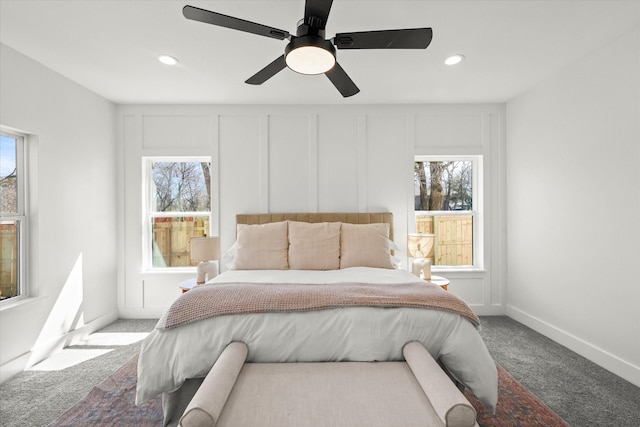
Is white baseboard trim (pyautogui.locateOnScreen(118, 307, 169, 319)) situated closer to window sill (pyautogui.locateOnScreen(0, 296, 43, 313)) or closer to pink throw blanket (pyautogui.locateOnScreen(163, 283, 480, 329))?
window sill (pyautogui.locateOnScreen(0, 296, 43, 313))

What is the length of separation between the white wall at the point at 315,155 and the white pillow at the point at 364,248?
0.62m

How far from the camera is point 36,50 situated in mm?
2592

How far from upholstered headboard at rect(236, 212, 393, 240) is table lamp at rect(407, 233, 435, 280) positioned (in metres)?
0.41

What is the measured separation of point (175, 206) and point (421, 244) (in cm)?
297

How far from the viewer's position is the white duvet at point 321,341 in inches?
69.3

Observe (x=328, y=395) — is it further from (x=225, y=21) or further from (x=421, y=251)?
(x=421, y=251)

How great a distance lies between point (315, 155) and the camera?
12.9 ft

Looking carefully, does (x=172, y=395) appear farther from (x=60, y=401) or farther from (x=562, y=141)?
(x=562, y=141)

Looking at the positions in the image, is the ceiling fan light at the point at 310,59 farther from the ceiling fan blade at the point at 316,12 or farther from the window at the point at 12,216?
the window at the point at 12,216


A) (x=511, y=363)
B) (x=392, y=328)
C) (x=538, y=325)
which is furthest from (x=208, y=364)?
(x=538, y=325)

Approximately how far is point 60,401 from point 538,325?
13.6 ft

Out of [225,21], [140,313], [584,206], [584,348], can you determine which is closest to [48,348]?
[140,313]

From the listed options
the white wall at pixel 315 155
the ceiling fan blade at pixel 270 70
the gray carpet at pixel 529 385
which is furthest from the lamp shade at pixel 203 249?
the ceiling fan blade at pixel 270 70

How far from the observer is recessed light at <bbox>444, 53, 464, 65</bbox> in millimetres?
2737
